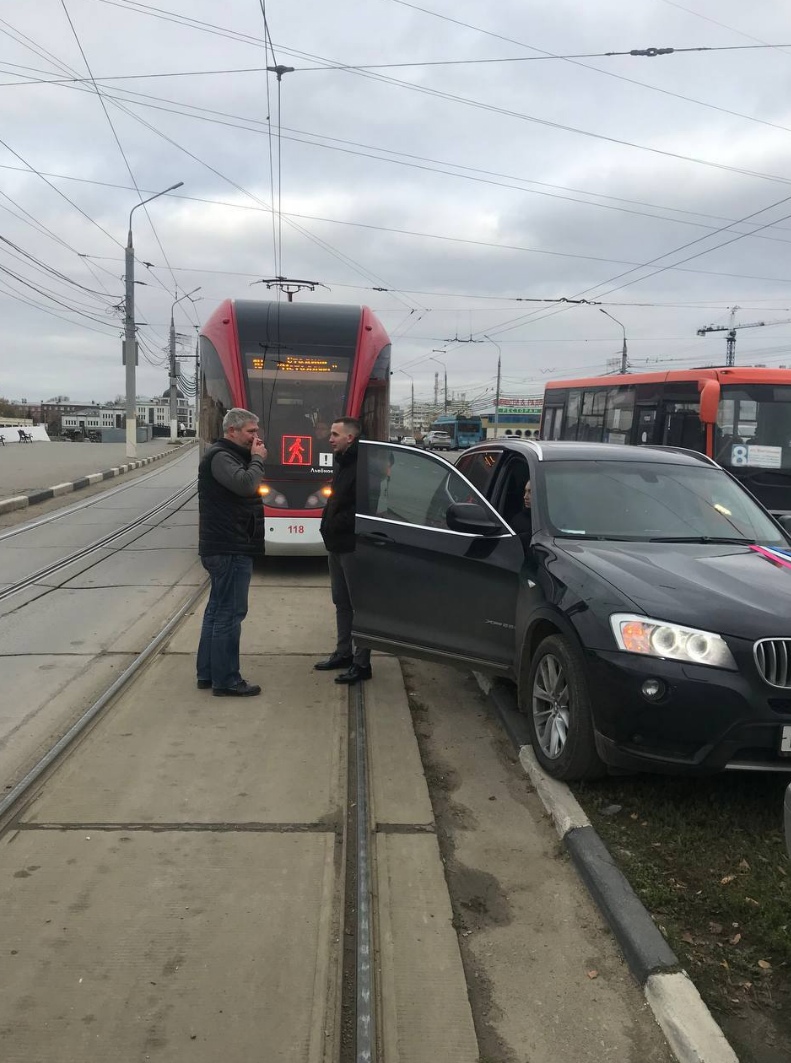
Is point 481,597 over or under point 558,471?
under

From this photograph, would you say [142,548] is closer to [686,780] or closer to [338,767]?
[338,767]

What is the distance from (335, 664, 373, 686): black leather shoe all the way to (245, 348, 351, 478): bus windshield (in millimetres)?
4398

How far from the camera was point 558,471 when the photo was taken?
5469 millimetres

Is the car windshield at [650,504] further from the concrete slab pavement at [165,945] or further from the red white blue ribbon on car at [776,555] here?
the concrete slab pavement at [165,945]

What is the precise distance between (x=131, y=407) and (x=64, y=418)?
12673 centimetres

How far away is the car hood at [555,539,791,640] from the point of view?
373cm

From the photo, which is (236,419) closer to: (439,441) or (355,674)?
(355,674)

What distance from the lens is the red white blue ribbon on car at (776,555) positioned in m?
4.51

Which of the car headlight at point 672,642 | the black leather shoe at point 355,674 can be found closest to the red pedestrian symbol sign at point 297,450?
the black leather shoe at point 355,674

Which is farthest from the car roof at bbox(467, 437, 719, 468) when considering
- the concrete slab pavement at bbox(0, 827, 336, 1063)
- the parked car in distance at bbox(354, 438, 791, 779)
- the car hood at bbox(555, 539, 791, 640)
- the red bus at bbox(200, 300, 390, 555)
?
the red bus at bbox(200, 300, 390, 555)

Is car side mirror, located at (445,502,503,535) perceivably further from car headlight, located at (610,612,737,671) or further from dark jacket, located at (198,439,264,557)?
car headlight, located at (610,612,737,671)

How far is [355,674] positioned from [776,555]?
9.58 ft

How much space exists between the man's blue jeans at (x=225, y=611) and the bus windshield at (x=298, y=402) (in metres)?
4.58

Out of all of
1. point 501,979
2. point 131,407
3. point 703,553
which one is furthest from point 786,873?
point 131,407
